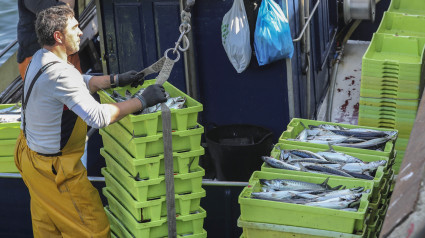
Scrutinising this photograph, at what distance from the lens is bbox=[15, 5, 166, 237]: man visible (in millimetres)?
4672

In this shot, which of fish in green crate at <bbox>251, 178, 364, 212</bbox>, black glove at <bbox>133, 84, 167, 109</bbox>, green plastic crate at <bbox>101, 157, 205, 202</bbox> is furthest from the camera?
green plastic crate at <bbox>101, 157, 205, 202</bbox>

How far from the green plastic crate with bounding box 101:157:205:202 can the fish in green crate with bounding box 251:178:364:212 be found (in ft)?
2.04

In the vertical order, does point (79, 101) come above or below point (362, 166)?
above

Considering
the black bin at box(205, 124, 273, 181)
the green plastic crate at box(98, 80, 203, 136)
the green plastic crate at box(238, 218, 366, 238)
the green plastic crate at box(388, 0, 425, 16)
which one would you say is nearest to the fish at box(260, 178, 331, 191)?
the green plastic crate at box(238, 218, 366, 238)

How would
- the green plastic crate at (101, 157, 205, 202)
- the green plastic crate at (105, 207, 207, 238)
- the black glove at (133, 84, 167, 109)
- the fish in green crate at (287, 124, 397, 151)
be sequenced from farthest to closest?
the fish in green crate at (287, 124, 397, 151) → the green plastic crate at (105, 207, 207, 238) → the green plastic crate at (101, 157, 205, 202) → the black glove at (133, 84, 167, 109)

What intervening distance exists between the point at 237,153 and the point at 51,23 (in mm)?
2435

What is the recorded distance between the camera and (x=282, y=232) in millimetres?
4422

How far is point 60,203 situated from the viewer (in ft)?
16.7

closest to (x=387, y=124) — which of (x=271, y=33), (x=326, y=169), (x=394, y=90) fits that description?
(x=394, y=90)

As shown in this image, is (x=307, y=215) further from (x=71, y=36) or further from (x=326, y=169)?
(x=71, y=36)

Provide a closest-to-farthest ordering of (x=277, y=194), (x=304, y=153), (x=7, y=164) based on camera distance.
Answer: (x=277, y=194)
(x=304, y=153)
(x=7, y=164)

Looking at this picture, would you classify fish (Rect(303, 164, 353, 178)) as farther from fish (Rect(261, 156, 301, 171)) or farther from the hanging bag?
the hanging bag

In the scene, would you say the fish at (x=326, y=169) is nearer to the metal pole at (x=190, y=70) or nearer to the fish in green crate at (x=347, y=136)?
the fish in green crate at (x=347, y=136)

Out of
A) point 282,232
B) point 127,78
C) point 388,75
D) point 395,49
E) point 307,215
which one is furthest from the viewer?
point 395,49
